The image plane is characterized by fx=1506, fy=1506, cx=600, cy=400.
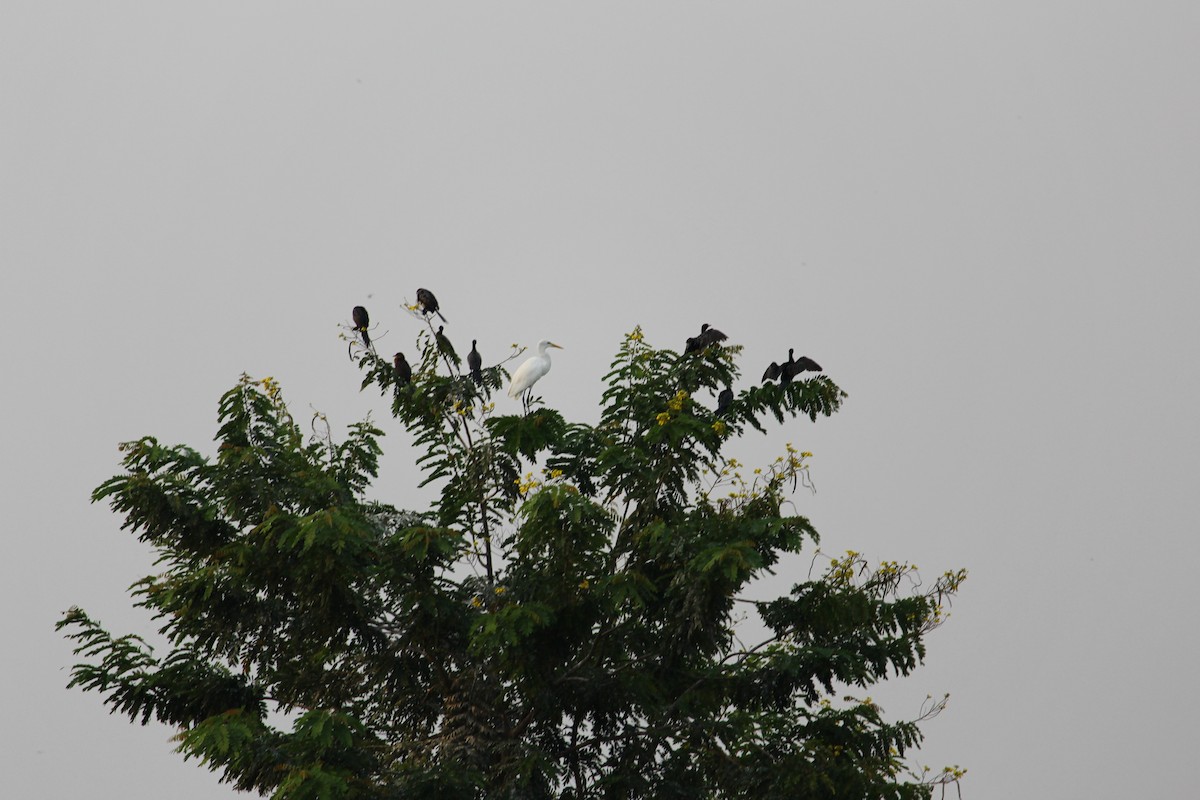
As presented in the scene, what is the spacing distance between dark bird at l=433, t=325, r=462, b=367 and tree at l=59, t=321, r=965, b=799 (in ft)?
0.74

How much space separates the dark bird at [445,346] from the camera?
30.5 feet

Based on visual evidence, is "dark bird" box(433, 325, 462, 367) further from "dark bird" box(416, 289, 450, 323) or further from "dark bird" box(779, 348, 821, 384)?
"dark bird" box(779, 348, 821, 384)

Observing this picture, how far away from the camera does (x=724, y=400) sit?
9.12 metres

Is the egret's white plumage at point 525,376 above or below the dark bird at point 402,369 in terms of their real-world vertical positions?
above

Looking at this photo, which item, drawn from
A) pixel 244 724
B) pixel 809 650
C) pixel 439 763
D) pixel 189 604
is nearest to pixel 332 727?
pixel 244 724

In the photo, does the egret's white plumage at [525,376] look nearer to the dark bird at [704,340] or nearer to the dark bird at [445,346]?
the dark bird at [445,346]

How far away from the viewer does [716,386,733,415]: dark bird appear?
29.9 ft

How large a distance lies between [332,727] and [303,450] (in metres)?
2.15

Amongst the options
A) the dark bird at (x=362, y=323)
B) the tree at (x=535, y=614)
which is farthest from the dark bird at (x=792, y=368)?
the dark bird at (x=362, y=323)

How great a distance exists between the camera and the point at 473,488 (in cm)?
915

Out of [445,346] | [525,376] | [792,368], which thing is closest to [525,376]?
[525,376]

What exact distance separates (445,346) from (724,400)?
176 cm

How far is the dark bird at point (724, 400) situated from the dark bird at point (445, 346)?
5.45 feet

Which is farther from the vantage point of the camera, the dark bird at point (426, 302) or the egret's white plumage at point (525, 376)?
the egret's white plumage at point (525, 376)
